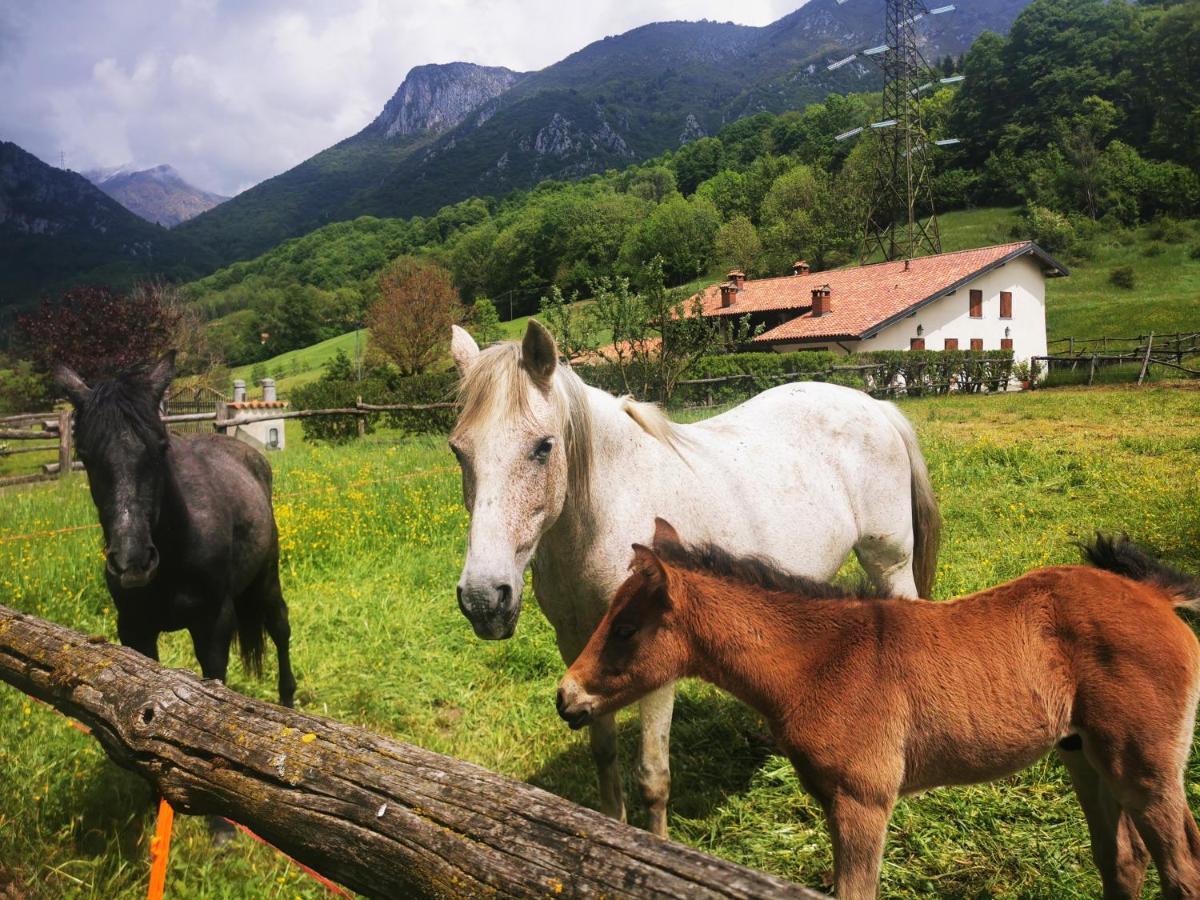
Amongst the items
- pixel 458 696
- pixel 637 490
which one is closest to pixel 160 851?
pixel 637 490

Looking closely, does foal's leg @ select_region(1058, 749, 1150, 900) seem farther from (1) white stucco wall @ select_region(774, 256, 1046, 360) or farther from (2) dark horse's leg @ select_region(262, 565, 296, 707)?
(1) white stucco wall @ select_region(774, 256, 1046, 360)

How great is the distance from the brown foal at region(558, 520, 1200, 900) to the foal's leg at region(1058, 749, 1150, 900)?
0.25 m

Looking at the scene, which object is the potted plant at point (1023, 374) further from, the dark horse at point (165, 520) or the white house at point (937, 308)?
the dark horse at point (165, 520)

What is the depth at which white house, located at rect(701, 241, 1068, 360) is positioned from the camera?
105ft

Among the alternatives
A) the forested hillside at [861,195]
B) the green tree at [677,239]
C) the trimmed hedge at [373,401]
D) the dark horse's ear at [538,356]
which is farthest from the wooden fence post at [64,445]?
the green tree at [677,239]

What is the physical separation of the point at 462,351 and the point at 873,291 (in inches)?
1435

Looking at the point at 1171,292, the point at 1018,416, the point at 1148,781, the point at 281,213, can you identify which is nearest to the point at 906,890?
the point at 1148,781

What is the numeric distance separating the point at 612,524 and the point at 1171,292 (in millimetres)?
51436

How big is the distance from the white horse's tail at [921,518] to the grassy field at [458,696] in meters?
1.35

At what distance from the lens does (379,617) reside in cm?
593

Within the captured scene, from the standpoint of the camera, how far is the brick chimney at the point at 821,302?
35.2m

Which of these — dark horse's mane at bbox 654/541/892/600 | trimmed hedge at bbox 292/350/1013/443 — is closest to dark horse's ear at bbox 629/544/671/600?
dark horse's mane at bbox 654/541/892/600

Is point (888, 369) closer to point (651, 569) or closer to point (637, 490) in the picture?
point (637, 490)

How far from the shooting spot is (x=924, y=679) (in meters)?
2.29
